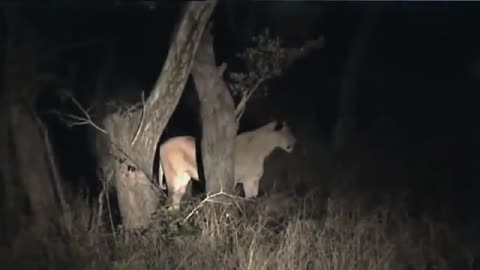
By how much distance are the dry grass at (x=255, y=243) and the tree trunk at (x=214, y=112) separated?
57cm

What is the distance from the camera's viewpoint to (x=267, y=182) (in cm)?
1359

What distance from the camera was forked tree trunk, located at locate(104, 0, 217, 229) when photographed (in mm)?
8750

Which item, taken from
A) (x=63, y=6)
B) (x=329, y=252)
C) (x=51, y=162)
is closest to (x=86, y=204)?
(x=51, y=162)

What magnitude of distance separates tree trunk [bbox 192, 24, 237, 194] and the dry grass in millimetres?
570

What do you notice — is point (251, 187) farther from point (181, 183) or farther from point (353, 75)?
point (353, 75)

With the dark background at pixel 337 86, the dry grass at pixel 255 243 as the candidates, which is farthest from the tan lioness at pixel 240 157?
the dry grass at pixel 255 243

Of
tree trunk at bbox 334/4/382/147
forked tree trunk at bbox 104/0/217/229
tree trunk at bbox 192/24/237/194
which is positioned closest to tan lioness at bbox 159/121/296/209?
tree trunk at bbox 192/24/237/194

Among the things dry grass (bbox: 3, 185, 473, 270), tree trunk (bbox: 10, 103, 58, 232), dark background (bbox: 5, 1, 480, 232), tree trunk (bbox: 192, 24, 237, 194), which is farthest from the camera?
dark background (bbox: 5, 1, 480, 232)

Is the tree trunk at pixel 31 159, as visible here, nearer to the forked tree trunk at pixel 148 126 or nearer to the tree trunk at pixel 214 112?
the forked tree trunk at pixel 148 126

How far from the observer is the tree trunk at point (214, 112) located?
380 inches

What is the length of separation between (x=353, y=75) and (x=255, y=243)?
9802 mm

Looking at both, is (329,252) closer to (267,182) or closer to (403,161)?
(267,182)

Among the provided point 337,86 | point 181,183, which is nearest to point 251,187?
point 181,183

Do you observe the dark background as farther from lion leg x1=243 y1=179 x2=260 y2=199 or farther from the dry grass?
the dry grass
